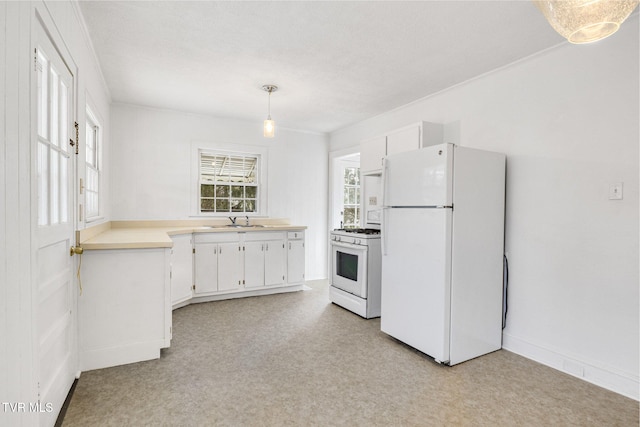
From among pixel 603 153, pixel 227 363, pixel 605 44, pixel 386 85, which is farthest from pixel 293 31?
pixel 227 363

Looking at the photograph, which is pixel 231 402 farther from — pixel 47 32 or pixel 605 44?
pixel 605 44

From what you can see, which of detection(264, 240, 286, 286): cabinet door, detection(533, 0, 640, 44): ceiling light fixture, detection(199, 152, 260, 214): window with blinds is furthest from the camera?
detection(199, 152, 260, 214): window with blinds

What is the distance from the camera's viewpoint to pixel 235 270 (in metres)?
4.38

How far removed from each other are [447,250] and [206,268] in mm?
2880

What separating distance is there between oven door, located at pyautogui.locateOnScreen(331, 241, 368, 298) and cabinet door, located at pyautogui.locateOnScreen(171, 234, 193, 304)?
1.71 meters

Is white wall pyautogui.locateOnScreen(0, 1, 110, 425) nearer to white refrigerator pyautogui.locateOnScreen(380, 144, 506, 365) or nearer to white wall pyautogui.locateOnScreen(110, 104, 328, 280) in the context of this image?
white refrigerator pyautogui.locateOnScreen(380, 144, 506, 365)

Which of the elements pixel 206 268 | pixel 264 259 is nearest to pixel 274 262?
pixel 264 259

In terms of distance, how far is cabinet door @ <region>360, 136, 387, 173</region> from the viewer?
3965mm

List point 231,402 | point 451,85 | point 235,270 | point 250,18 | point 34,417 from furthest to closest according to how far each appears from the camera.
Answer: point 235,270 < point 451,85 < point 250,18 < point 231,402 < point 34,417

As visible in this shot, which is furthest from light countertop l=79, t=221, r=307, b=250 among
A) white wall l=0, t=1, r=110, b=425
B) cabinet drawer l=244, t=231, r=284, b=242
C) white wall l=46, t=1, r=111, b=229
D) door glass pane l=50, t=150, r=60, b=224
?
white wall l=0, t=1, r=110, b=425

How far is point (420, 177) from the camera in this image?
280cm

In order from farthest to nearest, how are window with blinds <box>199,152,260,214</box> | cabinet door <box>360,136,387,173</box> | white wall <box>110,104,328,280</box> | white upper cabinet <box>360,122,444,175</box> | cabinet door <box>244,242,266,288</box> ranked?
window with blinds <box>199,152,260,214</box> → cabinet door <box>244,242,266,288</box> → white wall <box>110,104,328,280</box> → cabinet door <box>360,136,387,173</box> → white upper cabinet <box>360,122,444,175</box>

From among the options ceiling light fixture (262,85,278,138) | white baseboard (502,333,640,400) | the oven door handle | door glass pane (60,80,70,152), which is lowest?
white baseboard (502,333,640,400)

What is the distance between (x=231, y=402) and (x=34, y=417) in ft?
3.17
